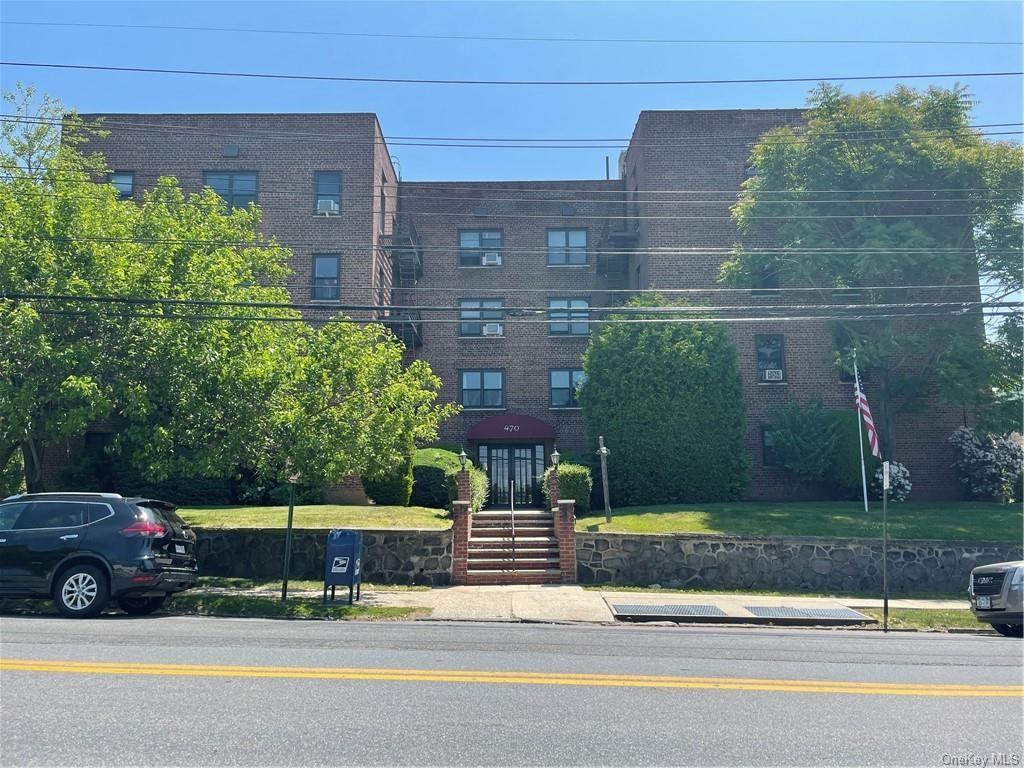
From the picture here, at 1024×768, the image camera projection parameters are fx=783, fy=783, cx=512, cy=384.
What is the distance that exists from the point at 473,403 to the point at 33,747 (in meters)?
25.9

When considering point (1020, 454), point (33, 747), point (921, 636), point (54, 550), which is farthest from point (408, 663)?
point (1020, 454)

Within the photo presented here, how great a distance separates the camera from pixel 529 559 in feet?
56.7

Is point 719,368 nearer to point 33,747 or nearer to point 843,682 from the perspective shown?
point 843,682

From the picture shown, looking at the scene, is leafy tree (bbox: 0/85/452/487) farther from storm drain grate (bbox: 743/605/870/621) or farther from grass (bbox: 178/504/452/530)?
storm drain grate (bbox: 743/605/870/621)

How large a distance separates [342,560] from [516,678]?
7242 millimetres

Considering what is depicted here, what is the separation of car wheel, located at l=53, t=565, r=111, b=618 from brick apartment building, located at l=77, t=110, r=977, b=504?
53.0ft

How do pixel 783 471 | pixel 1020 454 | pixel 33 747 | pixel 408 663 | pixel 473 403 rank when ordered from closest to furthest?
pixel 33 747 < pixel 408 663 < pixel 1020 454 < pixel 783 471 < pixel 473 403

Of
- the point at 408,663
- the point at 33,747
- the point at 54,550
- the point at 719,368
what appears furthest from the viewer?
the point at 719,368

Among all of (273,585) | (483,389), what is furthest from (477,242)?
(273,585)

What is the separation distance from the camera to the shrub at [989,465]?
25.1 metres

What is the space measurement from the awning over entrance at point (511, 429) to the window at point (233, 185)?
1184 cm

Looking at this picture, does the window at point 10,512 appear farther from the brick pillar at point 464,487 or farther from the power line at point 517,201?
the brick pillar at point 464,487

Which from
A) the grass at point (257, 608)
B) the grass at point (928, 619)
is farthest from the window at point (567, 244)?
the grass at point (257, 608)

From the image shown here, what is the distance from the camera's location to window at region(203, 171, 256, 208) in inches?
1124
